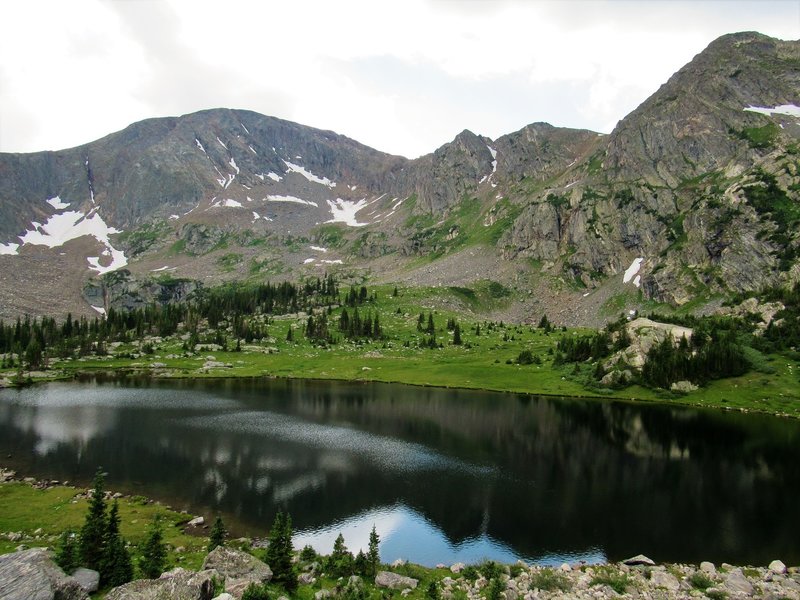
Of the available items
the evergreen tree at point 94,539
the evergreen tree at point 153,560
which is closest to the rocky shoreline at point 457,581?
the evergreen tree at point 94,539

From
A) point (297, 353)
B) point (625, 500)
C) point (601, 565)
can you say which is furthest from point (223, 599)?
point (297, 353)

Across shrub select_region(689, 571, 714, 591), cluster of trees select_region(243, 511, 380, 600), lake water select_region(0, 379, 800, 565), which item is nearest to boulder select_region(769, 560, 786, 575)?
lake water select_region(0, 379, 800, 565)

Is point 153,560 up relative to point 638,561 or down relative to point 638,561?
up

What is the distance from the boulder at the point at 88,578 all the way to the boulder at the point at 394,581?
13177 millimetres

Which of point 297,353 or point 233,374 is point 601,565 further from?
point 297,353

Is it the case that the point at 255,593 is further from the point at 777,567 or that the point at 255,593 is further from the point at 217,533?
the point at 777,567

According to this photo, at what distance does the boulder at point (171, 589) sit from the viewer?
18594mm

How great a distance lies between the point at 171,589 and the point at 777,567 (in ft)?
115

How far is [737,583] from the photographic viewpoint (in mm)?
28266

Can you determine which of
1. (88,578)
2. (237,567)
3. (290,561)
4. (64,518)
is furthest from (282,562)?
(64,518)

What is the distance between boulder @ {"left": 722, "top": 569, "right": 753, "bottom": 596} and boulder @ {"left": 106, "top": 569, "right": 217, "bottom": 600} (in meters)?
27.4

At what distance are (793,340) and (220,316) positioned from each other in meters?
166

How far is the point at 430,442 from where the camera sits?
63312 mm

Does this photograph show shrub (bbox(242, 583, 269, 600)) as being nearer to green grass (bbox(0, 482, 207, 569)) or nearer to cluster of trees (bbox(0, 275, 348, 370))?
green grass (bbox(0, 482, 207, 569))
